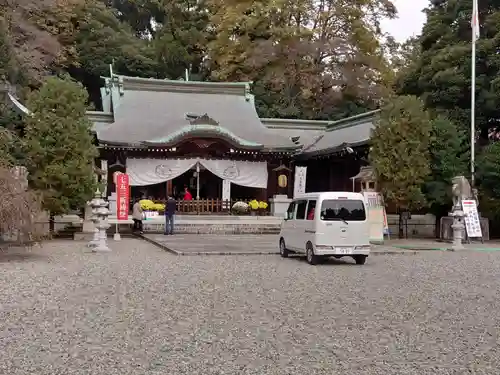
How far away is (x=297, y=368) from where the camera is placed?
16.2ft

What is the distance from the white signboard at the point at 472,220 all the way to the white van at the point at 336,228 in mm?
7265

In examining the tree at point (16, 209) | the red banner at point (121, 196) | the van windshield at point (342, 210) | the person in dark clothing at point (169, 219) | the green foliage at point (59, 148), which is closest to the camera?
the tree at point (16, 209)

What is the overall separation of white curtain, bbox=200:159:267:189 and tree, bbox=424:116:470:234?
8.04m

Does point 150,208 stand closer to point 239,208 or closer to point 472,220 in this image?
point 239,208

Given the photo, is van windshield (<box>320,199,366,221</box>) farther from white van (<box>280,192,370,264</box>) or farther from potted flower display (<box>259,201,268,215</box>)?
potted flower display (<box>259,201,268,215</box>)

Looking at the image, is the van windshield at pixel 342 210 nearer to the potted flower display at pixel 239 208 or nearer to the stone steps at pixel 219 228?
the stone steps at pixel 219 228

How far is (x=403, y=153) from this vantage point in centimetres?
1952

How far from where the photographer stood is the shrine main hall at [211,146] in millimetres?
24875

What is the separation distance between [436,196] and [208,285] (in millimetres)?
13085

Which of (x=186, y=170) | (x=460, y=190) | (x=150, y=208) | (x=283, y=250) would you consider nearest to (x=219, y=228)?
(x=150, y=208)

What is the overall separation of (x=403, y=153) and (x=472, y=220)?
3002 mm

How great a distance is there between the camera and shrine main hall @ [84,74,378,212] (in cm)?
2488

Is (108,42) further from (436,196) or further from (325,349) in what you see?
(325,349)

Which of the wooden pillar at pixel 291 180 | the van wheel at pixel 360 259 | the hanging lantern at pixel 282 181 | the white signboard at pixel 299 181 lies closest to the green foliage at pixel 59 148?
the van wheel at pixel 360 259
